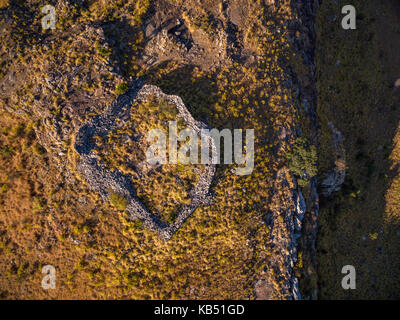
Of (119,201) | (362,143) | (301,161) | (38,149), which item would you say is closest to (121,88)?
(38,149)

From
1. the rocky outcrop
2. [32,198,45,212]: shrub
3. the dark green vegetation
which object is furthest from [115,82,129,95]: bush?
the dark green vegetation

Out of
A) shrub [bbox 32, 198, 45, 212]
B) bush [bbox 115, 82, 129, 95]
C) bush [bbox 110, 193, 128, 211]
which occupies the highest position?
bush [bbox 115, 82, 129, 95]

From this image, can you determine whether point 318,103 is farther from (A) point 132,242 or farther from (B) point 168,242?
(A) point 132,242

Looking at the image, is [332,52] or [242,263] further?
[332,52]

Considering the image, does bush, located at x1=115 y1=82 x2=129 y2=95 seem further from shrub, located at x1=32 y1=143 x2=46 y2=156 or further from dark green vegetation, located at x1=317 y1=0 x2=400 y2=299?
dark green vegetation, located at x1=317 y1=0 x2=400 y2=299

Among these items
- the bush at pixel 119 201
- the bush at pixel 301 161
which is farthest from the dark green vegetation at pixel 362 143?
the bush at pixel 119 201

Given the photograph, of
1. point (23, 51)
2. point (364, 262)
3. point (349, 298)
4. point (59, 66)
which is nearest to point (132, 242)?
point (59, 66)

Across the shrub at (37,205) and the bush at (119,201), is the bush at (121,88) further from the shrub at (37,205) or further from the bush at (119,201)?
the shrub at (37,205)
